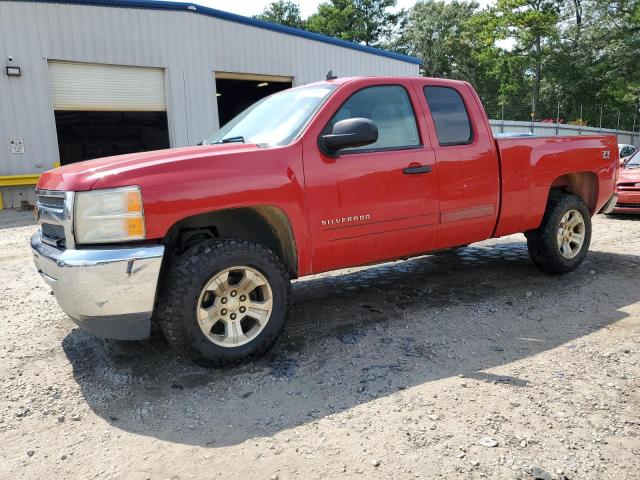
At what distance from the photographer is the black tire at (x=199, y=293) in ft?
10.6

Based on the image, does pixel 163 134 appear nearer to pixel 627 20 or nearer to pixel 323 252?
pixel 323 252

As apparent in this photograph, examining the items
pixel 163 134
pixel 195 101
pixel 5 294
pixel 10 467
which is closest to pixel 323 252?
pixel 10 467

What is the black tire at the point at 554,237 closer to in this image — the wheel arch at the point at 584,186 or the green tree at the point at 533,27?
the wheel arch at the point at 584,186

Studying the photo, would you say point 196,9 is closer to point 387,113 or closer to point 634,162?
point 634,162

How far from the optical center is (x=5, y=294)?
5.45 meters

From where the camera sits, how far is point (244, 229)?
3.90m

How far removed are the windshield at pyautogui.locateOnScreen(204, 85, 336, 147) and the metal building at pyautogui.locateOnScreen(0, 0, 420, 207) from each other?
1077 cm

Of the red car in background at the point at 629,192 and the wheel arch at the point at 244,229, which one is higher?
the wheel arch at the point at 244,229

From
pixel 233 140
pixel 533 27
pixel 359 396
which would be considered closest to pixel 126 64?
pixel 233 140

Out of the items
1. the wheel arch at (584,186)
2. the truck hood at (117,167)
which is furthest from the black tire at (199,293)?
the wheel arch at (584,186)

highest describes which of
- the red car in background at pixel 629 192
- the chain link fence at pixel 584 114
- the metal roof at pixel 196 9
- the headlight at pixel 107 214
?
the metal roof at pixel 196 9

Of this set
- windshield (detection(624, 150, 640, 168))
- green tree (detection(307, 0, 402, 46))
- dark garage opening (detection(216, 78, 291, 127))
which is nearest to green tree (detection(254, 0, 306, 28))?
green tree (detection(307, 0, 402, 46))

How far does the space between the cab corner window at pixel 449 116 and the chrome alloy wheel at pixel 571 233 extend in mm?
1620

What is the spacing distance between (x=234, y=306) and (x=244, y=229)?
69cm
